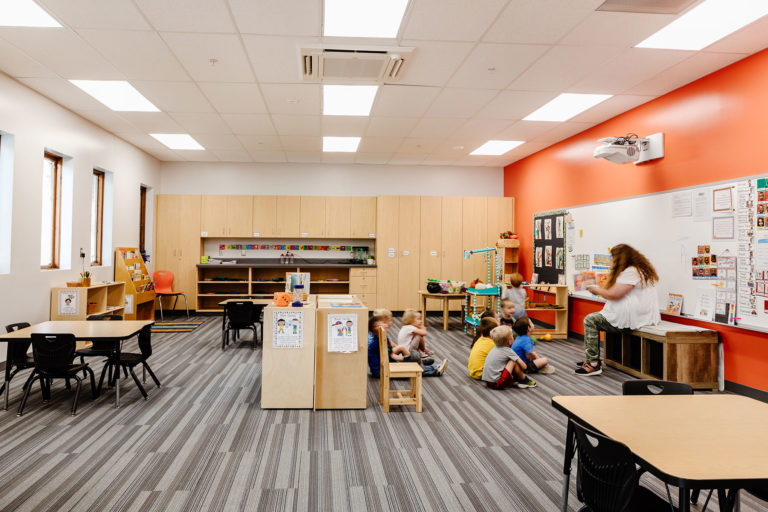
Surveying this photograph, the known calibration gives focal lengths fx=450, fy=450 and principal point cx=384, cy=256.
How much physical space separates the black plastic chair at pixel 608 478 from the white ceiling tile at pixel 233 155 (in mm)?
8822

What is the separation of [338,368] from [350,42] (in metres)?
3.15

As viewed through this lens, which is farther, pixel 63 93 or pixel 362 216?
pixel 362 216

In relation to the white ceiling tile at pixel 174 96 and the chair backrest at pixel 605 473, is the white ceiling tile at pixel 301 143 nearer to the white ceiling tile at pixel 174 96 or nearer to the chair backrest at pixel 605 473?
the white ceiling tile at pixel 174 96

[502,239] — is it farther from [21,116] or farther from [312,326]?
[21,116]

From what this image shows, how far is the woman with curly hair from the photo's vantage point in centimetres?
543

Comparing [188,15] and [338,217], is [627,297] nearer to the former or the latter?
[188,15]

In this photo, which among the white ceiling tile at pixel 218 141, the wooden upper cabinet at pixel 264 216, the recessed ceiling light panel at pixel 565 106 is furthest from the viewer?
the wooden upper cabinet at pixel 264 216

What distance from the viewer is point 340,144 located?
28.7 feet

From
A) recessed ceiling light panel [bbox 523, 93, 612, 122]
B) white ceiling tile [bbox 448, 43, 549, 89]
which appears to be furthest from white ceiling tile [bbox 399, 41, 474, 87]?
recessed ceiling light panel [bbox 523, 93, 612, 122]

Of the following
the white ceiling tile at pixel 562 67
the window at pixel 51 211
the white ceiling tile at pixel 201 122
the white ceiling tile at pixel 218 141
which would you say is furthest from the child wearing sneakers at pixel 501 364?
the window at pixel 51 211

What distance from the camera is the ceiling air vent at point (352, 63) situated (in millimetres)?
4559

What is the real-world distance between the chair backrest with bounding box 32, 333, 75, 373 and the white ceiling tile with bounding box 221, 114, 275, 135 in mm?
4077

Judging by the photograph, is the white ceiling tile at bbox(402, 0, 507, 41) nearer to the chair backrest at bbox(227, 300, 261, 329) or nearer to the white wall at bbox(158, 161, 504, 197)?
the chair backrest at bbox(227, 300, 261, 329)

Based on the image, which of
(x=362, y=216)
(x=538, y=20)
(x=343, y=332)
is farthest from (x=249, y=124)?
(x=538, y=20)
